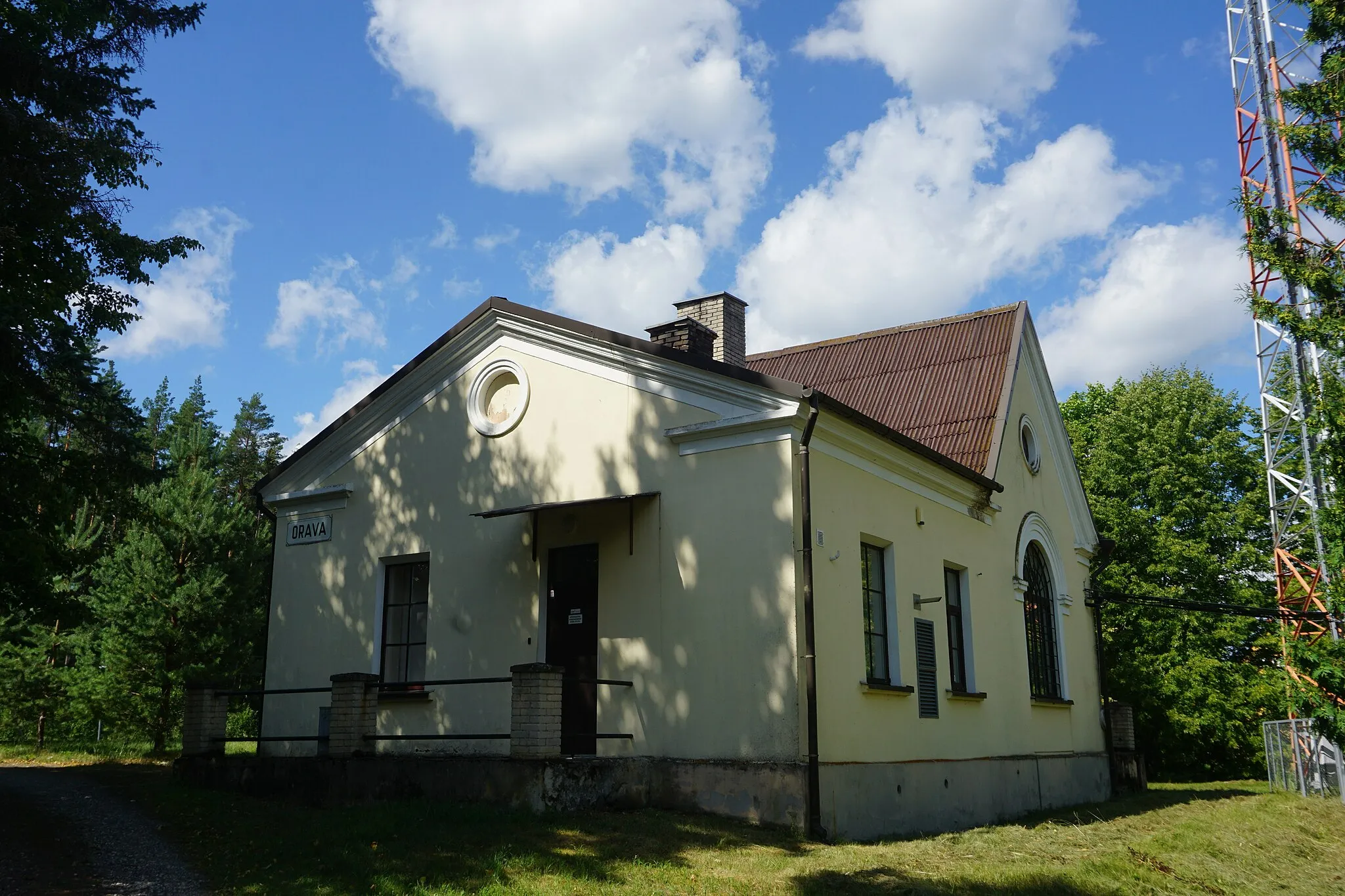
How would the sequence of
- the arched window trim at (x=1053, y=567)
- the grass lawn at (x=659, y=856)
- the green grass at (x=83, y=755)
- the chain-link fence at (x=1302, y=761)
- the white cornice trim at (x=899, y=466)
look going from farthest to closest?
the green grass at (x=83, y=755) < the chain-link fence at (x=1302, y=761) < the arched window trim at (x=1053, y=567) < the white cornice trim at (x=899, y=466) < the grass lawn at (x=659, y=856)

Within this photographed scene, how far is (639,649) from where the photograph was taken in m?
12.0

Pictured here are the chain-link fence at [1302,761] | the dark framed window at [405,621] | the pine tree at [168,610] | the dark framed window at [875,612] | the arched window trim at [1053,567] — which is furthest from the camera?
the pine tree at [168,610]

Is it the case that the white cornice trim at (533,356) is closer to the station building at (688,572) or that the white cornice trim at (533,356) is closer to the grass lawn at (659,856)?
the station building at (688,572)

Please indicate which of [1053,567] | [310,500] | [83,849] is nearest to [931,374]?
[1053,567]

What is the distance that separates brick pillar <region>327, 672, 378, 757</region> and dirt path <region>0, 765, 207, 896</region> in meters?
2.00

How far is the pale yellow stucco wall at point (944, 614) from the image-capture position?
462 inches

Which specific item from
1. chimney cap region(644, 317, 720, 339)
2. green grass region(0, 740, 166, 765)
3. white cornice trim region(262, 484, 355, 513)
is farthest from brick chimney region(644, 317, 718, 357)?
green grass region(0, 740, 166, 765)

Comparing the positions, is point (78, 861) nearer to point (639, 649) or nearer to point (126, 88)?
point (639, 649)

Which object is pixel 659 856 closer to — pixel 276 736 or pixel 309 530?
pixel 276 736

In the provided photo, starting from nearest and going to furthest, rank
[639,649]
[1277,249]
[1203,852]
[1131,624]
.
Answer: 1. [1203,852]
2. [639,649]
3. [1277,249]
4. [1131,624]

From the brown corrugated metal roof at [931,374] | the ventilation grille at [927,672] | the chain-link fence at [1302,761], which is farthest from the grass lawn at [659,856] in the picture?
the chain-link fence at [1302,761]

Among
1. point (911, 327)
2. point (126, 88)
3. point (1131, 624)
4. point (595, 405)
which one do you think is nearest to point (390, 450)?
point (595, 405)

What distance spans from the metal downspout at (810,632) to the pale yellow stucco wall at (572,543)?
17cm

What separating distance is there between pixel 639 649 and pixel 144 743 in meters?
16.7
